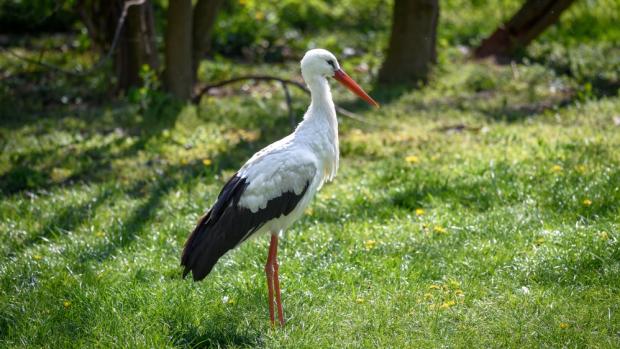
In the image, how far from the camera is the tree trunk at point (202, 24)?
984cm

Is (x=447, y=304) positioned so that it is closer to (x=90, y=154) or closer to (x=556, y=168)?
(x=556, y=168)

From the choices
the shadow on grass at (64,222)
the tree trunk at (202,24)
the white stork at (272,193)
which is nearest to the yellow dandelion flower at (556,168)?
the white stork at (272,193)

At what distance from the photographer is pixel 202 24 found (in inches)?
392

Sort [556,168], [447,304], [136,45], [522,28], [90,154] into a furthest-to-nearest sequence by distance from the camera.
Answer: [522,28] < [136,45] < [90,154] < [556,168] < [447,304]

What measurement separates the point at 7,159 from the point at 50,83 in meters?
2.97

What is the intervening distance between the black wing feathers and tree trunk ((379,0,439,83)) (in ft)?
19.1

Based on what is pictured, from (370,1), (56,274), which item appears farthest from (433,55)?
(56,274)

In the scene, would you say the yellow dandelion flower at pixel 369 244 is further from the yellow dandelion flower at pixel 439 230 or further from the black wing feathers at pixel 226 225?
the black wing feathers at pixel 226 225

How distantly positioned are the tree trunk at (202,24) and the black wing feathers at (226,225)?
5.49 meters

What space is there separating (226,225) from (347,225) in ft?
4.88

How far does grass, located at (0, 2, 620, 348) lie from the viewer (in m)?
4.40

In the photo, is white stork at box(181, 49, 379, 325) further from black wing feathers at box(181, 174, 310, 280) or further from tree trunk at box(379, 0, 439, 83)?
tree trunk at box(379, 0, 439, 83)

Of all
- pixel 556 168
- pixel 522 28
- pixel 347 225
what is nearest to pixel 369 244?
pixel 347 225

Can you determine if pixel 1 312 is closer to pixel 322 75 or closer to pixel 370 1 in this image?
pixel 322 75
